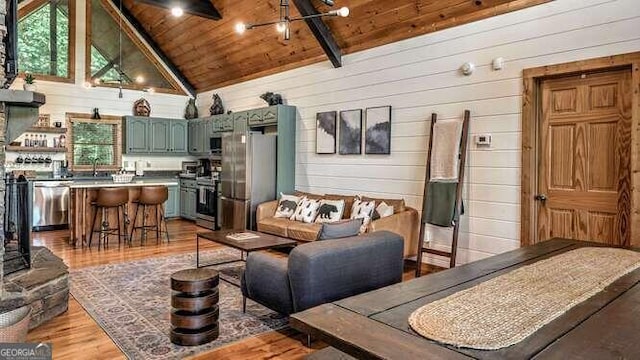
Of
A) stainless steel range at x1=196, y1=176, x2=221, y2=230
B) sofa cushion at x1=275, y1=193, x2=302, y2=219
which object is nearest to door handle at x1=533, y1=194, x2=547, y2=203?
sofa cushion at x1=275, y1=193, x2=302, y2=219

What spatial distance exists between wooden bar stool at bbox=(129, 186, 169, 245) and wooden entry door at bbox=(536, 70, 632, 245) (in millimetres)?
5098

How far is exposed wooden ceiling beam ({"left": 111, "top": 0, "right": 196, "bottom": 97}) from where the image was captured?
8273 mm

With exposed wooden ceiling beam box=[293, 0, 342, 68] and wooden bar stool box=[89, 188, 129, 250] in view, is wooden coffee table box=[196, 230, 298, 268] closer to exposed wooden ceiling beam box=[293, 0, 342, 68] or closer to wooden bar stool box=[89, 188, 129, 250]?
wooden bar stool box=[89, 188, 129, 250]

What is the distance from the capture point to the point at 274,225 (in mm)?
5715

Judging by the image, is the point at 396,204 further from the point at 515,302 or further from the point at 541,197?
the point at 515,302

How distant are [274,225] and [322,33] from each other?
2.65m

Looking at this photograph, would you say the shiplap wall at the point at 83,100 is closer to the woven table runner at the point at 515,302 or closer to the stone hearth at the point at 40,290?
the stone hearth at the point at 40,290

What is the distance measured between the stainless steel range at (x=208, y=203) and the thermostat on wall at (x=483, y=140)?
15.5 feet

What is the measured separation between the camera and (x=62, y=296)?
351cm

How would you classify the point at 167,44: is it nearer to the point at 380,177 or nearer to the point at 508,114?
the point at 380,177

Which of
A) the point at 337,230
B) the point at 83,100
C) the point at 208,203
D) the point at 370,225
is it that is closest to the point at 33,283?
the point at 337,230

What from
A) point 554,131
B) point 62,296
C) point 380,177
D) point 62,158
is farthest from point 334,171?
point 62,158

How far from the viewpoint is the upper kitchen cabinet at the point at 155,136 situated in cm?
854

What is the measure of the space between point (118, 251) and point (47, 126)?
3.48 metres
